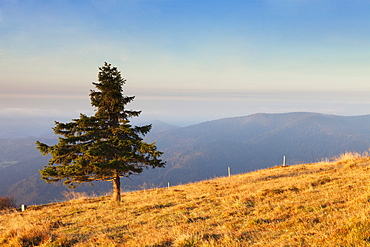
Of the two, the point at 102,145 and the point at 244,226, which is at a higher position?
the point at 102,145

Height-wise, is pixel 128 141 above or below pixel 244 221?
above

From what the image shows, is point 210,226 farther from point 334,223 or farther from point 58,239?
point 58,239

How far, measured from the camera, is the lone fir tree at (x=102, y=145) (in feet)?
54.1

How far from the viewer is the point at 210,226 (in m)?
7.89

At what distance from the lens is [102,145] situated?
16.8 m

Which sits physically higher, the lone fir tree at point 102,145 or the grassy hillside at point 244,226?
the lone fir tree at point 102,145

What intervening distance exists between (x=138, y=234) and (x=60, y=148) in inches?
445

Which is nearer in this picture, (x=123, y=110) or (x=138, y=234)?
(x=138, y=234)

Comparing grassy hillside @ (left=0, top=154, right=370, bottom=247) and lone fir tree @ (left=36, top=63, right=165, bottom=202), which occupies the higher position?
lone fir tree @ (left=36, top=63, right=165, bottom=202)

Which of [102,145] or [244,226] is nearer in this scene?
[244,226]

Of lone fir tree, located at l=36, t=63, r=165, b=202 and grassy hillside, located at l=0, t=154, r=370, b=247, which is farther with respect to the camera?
lone fir tree, located at l=36, t=63, r=165, b=202

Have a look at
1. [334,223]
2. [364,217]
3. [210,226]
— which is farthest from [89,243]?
[364,217]

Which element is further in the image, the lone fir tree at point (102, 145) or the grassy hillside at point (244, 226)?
the lone fir tree at point (102, 145)

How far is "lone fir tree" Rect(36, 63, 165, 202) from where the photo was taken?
54.1ft
